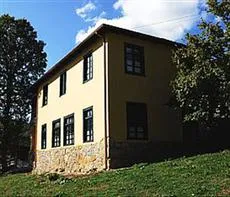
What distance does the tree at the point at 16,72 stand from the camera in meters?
33.8

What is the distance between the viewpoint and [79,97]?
21031 millimetres

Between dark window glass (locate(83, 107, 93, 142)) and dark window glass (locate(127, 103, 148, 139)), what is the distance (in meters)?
2.10

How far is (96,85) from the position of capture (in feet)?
62.7

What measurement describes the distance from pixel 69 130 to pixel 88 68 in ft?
13.0

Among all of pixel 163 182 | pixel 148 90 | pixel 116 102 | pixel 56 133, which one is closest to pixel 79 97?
pixel 116 102

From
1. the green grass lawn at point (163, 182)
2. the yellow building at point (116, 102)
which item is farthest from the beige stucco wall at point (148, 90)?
the green grass lawn at point (163, 182)

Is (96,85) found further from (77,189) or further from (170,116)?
(77,189)

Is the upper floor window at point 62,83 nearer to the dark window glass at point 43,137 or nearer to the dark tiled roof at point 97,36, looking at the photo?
the dark tiled roof at point 97,36

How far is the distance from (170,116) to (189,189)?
9.67m

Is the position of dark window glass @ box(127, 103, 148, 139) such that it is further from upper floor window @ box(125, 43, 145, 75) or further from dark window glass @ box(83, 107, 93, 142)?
dark window glass @ box(83, 107, 93, 142)

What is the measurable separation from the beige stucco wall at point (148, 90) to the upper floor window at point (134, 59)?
0.22 m

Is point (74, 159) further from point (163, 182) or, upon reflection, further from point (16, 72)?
point (16, 72)

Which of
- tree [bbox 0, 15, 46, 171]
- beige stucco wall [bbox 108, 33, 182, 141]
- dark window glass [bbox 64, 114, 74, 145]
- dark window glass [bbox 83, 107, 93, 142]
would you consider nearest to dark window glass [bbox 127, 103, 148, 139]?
beige stucco wall [bbox 108, 33, 182, 141]

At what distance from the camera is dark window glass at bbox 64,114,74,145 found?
21.7 m
